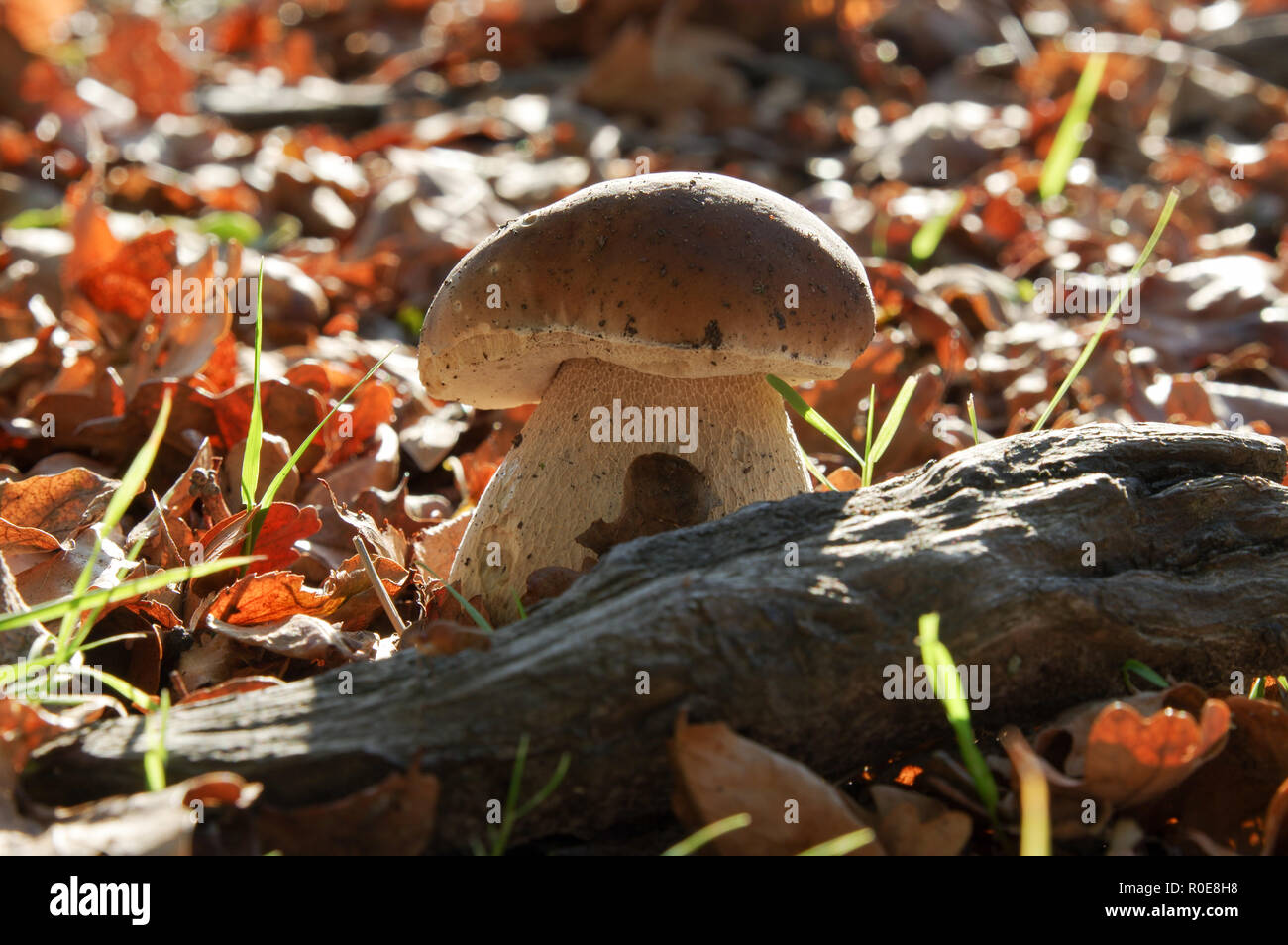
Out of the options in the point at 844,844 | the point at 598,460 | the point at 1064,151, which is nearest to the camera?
the point at 844,844

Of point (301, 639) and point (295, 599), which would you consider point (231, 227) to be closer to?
point (295, 599)

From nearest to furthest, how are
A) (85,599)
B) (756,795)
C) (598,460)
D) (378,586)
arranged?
(756,795), (85,599), (378,586), (598,460)

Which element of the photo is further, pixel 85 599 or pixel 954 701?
pixel 85 599

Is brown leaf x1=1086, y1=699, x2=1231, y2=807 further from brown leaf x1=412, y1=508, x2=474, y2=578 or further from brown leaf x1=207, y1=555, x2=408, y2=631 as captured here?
brown leaf x1=412, y1=508, x2=474, y2=578

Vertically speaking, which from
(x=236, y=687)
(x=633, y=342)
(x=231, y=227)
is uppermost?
(x=231, y=227)

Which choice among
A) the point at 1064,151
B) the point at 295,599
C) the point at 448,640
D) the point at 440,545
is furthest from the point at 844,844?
the point at 1064,151

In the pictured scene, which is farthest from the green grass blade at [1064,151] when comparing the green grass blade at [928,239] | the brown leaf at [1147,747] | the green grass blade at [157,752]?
the green grass blade at [157,752]
